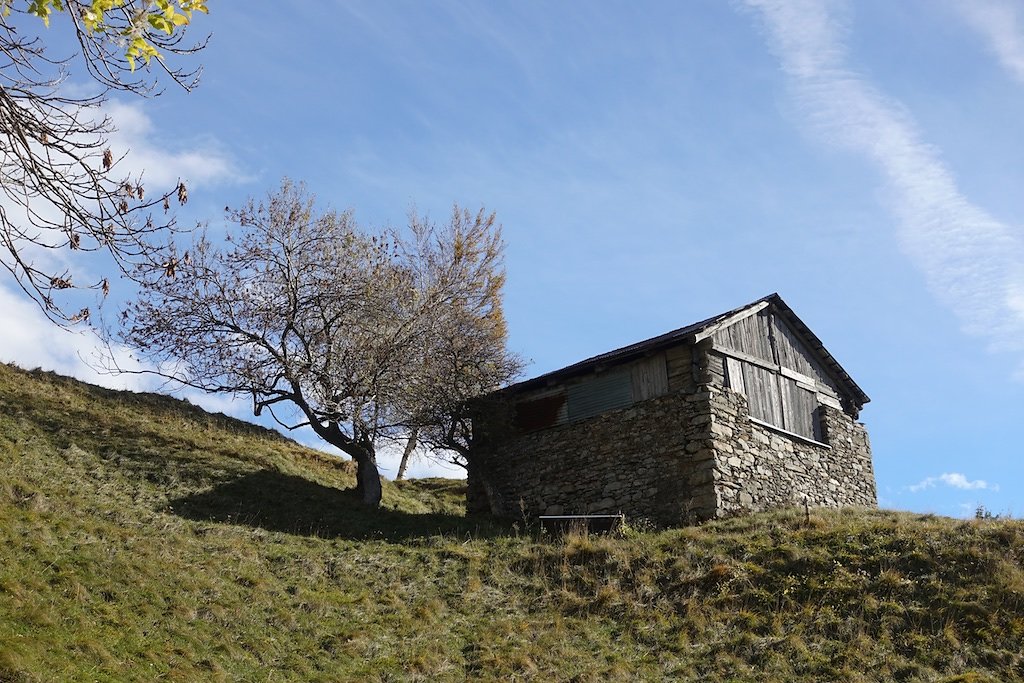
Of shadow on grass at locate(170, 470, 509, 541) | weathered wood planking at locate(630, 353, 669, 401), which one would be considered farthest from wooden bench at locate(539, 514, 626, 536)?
weathered wood planking at locate(630, 353, 669, 401)

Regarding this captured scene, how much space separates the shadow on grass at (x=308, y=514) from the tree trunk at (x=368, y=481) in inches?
9.8

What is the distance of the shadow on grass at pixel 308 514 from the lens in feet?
61.1

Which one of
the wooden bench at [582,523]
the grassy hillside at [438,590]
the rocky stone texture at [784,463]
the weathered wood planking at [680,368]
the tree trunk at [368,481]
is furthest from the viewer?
the tree trunk at [368,481]

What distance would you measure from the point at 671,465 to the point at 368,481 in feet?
22.7

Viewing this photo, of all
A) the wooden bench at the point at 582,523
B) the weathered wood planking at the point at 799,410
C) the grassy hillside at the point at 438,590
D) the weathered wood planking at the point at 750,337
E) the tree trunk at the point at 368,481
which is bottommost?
the grassy hillside at the point at 438,590

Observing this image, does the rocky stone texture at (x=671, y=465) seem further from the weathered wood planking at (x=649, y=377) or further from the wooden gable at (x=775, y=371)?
the wooden gable at (x=775, y=371)

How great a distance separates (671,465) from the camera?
20.0 meters

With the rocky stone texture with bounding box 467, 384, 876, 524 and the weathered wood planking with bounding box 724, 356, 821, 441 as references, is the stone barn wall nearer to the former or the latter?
the rocky stone texture with bounding box 467, 384, 876, 524

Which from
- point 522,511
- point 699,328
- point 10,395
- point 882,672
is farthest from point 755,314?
point 10,395

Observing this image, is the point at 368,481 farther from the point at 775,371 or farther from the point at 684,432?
the point at 775,371

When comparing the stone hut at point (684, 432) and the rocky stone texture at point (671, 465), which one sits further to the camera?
the stone hut at point (684, 432)

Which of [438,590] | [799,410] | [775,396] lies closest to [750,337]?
[775,396]

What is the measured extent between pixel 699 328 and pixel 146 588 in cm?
Result: 1201

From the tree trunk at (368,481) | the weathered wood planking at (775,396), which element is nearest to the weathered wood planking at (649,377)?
the weathered wood planking at (775,396)
